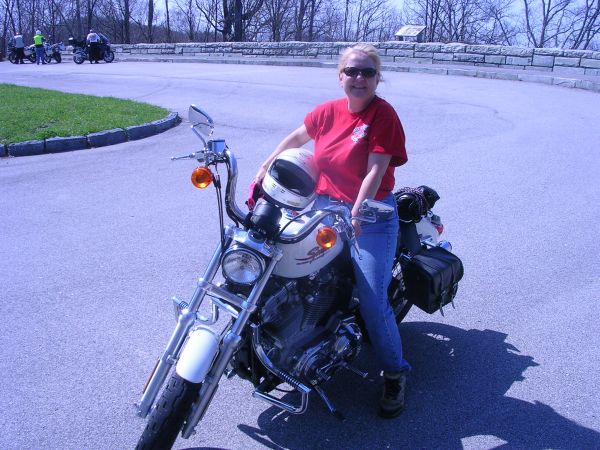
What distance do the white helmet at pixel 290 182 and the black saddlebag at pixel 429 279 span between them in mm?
1084

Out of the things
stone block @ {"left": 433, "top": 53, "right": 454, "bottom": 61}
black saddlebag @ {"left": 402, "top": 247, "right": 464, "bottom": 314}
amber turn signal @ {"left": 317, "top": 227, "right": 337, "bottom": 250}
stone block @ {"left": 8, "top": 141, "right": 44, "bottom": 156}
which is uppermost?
stone block @ {"left": 433, "top": 53, "right": 454, "bottom": 61}

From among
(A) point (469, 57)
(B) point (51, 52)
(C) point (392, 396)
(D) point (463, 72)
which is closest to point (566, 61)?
(D) point (463, 72)

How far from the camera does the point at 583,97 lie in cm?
1622

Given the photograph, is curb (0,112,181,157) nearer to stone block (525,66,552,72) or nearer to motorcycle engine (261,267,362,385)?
motorcycle engine (261,267,362,385)

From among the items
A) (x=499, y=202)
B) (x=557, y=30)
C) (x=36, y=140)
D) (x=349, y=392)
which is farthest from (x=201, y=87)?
(x=557, y=30)

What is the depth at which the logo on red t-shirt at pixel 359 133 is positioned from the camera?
3.22 meters

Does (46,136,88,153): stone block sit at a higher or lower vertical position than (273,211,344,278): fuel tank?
lower

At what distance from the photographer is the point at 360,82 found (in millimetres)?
3225

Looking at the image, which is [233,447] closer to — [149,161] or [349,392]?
[349,392]

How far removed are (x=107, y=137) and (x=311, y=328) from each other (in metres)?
7.23

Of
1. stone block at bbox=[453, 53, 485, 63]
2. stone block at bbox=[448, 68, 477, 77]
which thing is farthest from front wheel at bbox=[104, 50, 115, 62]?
stone block at bbox=[448, 68, 477, 77]

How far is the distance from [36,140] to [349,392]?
7.12 m

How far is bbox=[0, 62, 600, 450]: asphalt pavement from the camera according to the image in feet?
10.4

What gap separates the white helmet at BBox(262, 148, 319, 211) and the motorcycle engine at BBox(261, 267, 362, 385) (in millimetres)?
461
